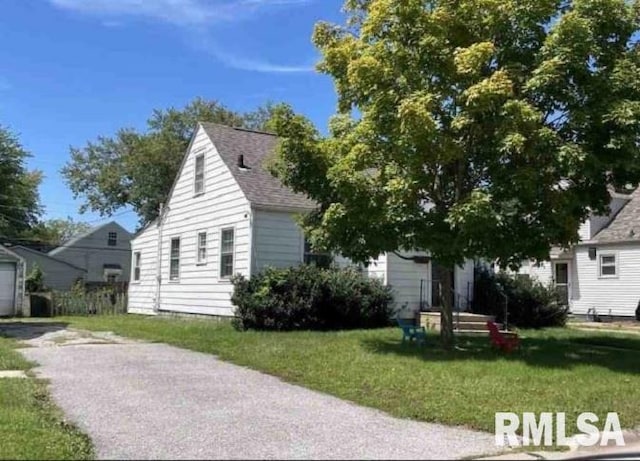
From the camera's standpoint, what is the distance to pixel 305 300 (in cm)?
1706

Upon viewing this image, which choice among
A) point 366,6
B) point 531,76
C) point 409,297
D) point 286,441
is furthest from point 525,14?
point 409,297

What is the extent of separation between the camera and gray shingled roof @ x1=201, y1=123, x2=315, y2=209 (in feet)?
63.2

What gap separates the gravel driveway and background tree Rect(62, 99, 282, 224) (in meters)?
32.7

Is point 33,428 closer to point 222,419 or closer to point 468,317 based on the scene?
point 222,419

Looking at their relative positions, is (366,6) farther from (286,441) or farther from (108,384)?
(286,441)

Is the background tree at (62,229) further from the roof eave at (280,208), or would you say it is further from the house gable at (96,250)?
the roof eave at (280,208)

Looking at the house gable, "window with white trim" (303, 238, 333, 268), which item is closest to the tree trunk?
"window with white trim" (303, 238, 333, 268)

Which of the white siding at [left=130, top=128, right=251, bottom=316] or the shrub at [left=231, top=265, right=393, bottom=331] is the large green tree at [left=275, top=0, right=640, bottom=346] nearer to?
the shrub at [left=231, top=265, right=393, bottom=331]

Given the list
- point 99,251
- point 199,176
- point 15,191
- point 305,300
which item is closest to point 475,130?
point 305,300

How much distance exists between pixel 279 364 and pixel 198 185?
40.6ft

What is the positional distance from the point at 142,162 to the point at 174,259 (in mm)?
20558

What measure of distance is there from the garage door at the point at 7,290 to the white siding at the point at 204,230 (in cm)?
787

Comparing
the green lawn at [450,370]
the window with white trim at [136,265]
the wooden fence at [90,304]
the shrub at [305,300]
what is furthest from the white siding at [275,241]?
the wooden fence at [90,304]

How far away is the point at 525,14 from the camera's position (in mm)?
11727
